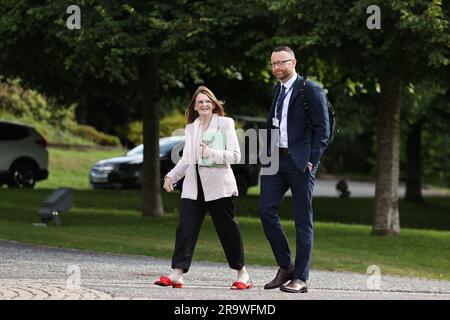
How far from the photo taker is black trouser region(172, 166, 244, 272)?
10.1m

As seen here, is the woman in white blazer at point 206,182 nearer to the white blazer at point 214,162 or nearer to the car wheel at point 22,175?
the white blazer at point 214,162

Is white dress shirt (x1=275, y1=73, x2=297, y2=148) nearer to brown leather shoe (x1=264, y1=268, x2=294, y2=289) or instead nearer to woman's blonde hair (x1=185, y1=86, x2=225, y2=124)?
woman's blonde hair (x1=185, y1=86, x2=225, y2=124)

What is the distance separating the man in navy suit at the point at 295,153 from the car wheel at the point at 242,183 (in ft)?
69.2

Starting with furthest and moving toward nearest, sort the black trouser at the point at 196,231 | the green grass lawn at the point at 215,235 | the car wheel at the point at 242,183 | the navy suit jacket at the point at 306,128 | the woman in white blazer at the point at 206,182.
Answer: the car wheel at the point at 242,183, the green grass lawn at the point at 215,235, the black trouser at the point at 196,231, the woman in white blazer at the point at 206,182, the navy suit jacket at the point at 306,128

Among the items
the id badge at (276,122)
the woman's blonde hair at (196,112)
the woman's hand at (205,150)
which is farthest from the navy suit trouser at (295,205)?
the woman's blonde hair at (196,112)

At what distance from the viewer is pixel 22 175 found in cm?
2991

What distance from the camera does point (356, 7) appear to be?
53.8 ft

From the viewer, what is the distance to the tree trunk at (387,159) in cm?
1903

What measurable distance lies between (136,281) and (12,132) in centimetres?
1880

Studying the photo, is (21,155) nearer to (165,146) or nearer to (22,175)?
(22,175)

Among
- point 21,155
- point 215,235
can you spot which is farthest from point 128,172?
point 215,235

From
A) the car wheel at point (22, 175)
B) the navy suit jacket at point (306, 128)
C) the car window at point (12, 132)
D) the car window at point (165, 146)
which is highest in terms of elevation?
the navy suit jacket at point (306, 128)

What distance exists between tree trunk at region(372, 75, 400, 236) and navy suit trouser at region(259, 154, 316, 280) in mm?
9246
